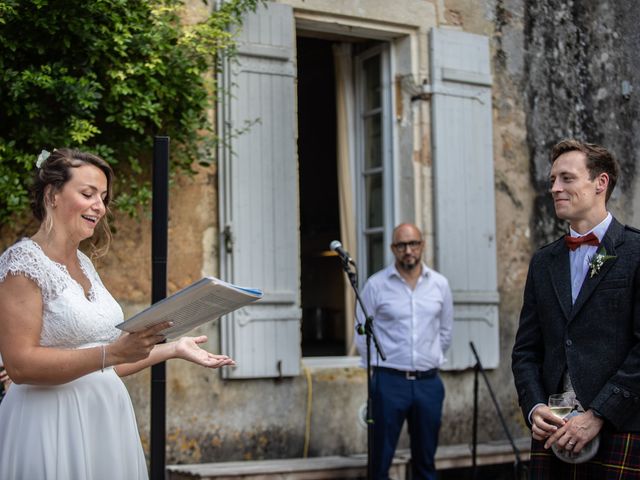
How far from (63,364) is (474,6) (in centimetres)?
535

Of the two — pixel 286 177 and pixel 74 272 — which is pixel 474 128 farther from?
pixel 74 272

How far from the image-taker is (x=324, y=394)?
21.4 ft

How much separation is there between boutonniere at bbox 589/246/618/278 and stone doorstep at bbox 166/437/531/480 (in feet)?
9.53

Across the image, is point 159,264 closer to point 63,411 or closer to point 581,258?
point 63,411

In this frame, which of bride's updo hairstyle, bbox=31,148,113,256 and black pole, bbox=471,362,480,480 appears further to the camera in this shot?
black pole, bbox=471,362,480,480

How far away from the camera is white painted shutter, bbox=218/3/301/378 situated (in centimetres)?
616

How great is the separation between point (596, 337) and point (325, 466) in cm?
302

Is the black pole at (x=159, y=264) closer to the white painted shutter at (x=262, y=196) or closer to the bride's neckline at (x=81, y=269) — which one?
the bride's neckline at (x=81, y=269)

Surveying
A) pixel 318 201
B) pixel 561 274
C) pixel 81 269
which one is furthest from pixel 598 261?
pixel 318 201

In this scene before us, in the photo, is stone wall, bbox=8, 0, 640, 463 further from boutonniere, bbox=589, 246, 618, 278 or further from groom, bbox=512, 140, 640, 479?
boutonniere, bbox=589, 246, 618, 278

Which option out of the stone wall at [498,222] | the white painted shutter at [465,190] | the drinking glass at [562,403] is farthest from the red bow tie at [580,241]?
the white painted shutter at [465,190]

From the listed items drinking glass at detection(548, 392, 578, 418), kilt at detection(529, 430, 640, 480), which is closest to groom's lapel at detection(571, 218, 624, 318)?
drinking glass at detection(548, 392, 578, 418)

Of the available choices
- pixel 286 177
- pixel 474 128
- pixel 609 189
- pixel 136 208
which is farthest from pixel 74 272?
pixel 474 128

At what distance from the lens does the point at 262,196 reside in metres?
6.30
